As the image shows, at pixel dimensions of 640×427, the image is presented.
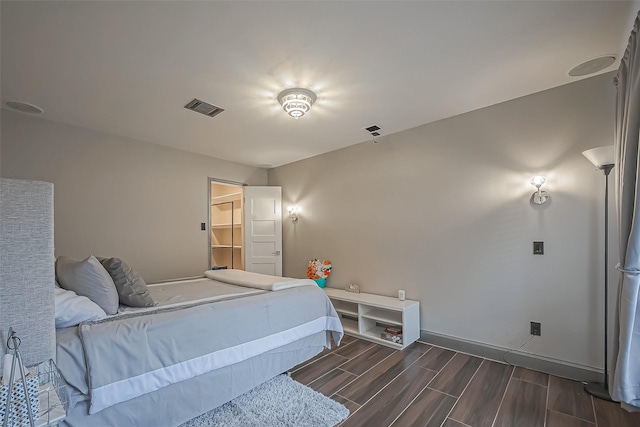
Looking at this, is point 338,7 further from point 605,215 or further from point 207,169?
point 207,169

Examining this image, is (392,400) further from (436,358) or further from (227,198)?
(227,198)

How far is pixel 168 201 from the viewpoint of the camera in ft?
13.4

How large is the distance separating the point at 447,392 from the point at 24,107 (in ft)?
15.4

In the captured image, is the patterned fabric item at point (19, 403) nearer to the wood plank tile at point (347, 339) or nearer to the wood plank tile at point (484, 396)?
the wood plank tile at point (484, 396)

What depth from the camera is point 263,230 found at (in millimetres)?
5039

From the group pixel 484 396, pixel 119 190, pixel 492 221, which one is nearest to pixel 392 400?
pixel 484 396

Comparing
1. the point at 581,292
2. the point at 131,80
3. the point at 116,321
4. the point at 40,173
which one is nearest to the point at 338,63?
the point at 131,80

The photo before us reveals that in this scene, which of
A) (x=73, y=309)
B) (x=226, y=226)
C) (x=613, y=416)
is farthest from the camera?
(x=226, y=226)

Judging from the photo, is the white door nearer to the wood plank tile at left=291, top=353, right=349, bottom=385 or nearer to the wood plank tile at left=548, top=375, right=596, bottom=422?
the wood plank tile at left=291, top=353, right=349, bottom=385

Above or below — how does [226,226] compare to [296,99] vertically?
below

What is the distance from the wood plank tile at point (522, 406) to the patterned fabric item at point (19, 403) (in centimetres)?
242

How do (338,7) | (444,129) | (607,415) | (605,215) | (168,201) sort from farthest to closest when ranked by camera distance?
(168,201), (444,129), (605,215), (607,415), (338,7)

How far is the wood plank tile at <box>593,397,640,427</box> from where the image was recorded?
187cm

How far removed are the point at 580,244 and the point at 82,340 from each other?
11.8ft
